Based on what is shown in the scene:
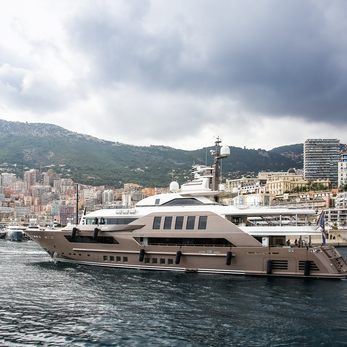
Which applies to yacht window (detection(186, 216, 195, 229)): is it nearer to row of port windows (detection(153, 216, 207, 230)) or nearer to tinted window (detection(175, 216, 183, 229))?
row of port windows (detection(153, 216, 207, 230))

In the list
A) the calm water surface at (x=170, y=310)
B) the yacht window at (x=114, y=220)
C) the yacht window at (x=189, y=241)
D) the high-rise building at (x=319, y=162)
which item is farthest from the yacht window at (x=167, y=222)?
the high-rise building at (x=319, y=162)

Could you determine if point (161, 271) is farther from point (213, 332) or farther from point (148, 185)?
point (148, 185)

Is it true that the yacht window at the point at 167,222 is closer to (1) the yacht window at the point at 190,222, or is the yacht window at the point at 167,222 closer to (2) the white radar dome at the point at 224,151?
(1) the yacht window at the point at 190,222

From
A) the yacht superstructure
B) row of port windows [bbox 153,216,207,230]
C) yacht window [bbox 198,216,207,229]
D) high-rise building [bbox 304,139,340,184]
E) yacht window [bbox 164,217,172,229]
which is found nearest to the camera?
the yacht superstructure

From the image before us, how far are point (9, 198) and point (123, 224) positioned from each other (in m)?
165

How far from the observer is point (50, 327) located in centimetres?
1546

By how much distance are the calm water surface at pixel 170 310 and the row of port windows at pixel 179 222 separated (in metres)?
2.87

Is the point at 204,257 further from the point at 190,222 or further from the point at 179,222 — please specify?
the point at 179,222

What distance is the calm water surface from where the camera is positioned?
14469 mm

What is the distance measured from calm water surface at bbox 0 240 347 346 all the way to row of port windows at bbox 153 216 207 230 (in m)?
2.87

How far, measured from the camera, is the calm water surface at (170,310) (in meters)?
14.5

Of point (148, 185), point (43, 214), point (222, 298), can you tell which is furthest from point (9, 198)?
point (222, 298)

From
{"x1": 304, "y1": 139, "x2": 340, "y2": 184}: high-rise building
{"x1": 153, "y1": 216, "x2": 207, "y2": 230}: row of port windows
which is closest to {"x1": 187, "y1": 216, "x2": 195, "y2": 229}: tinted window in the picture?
{"x1": 153, "y1": 216, "x2": 207, "y2": 230}: row of port windows

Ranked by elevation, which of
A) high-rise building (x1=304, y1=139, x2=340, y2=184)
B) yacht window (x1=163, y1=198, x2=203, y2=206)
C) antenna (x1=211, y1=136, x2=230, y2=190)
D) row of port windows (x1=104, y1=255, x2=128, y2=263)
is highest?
high-rise building (x1=304, y1=139, x2=340, y2=184)
